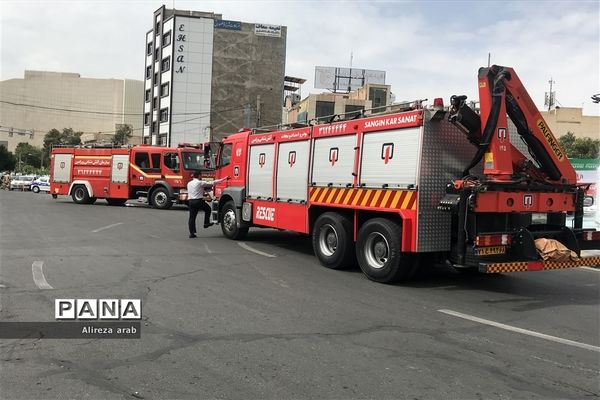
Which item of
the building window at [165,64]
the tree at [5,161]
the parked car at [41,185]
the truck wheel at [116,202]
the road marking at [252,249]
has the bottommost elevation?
the road marking at [252,249]

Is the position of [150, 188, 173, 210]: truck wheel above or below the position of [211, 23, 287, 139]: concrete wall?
below

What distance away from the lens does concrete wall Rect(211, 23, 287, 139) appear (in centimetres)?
6341

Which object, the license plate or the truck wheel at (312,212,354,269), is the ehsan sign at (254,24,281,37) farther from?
the license plate

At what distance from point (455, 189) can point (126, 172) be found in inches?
796

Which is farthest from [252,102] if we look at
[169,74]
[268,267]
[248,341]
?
[248,341]

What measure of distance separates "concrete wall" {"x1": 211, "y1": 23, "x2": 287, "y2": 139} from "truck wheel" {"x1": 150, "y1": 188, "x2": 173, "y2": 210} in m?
39.2

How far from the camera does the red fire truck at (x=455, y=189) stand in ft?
24.0

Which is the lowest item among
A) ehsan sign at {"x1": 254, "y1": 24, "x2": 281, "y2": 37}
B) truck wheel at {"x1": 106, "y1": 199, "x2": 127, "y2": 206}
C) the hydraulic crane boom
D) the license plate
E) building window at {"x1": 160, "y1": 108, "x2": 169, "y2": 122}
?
truck wheel at {"x1": 106, "y1": 199, "x2": 127, "y2": 206}

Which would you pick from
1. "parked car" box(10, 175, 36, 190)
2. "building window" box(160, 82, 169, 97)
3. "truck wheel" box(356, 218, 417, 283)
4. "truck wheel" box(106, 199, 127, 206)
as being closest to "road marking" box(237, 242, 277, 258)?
"truck wheel" box(356, 218, 417, 283)

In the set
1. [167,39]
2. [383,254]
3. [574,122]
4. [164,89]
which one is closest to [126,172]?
[383,254]

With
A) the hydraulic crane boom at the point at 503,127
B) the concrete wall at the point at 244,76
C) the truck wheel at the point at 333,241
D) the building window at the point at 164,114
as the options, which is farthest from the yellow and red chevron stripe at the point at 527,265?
the building window at the point at 164,114

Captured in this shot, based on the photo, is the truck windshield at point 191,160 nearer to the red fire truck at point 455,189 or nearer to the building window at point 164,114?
the red fire truck at point 455,189

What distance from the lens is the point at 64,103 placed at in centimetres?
14662

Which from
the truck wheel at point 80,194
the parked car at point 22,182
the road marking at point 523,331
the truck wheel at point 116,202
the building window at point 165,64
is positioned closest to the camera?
the road marking at point 523,331
